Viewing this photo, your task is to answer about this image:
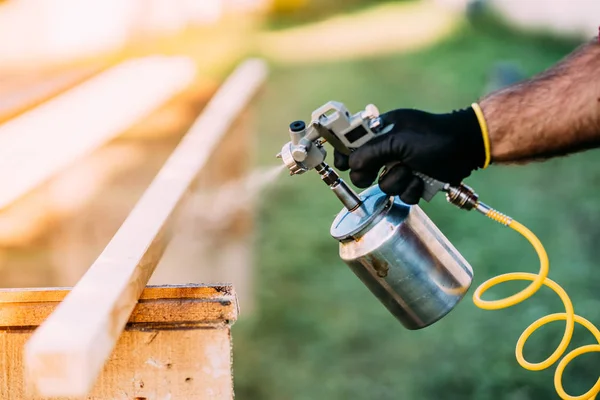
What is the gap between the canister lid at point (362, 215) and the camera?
1.84m

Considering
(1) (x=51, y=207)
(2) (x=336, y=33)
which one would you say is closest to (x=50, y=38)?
(1) (x=51, y=207)

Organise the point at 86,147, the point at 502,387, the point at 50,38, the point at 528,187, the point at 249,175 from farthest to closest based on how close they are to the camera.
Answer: the point at 528,187
the point at 50,38
the point at 249,175
the point at 502,387
the point at 86,147

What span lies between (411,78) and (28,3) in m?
5.85

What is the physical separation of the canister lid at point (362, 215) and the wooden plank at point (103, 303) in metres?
0.41

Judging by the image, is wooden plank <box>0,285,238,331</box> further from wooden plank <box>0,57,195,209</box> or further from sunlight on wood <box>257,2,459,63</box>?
sunlight on wood <box>257,2,459,63</box>

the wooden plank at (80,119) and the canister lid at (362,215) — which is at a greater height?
the wooden plank at (80,119)

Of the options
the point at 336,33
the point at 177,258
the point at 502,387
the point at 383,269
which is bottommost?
the point at 502,387

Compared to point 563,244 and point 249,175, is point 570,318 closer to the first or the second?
point 249,175

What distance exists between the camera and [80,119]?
137 inches

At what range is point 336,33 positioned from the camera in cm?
1409

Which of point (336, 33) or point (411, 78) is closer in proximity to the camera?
point (411, 78)

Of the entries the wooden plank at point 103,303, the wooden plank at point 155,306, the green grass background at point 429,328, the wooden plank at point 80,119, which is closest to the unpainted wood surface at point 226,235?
the green grass background at point 429,328

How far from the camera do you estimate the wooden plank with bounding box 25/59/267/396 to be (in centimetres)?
107

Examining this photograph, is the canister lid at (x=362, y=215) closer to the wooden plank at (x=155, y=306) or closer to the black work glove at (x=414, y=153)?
the black work glove at (x=414, y=153)
